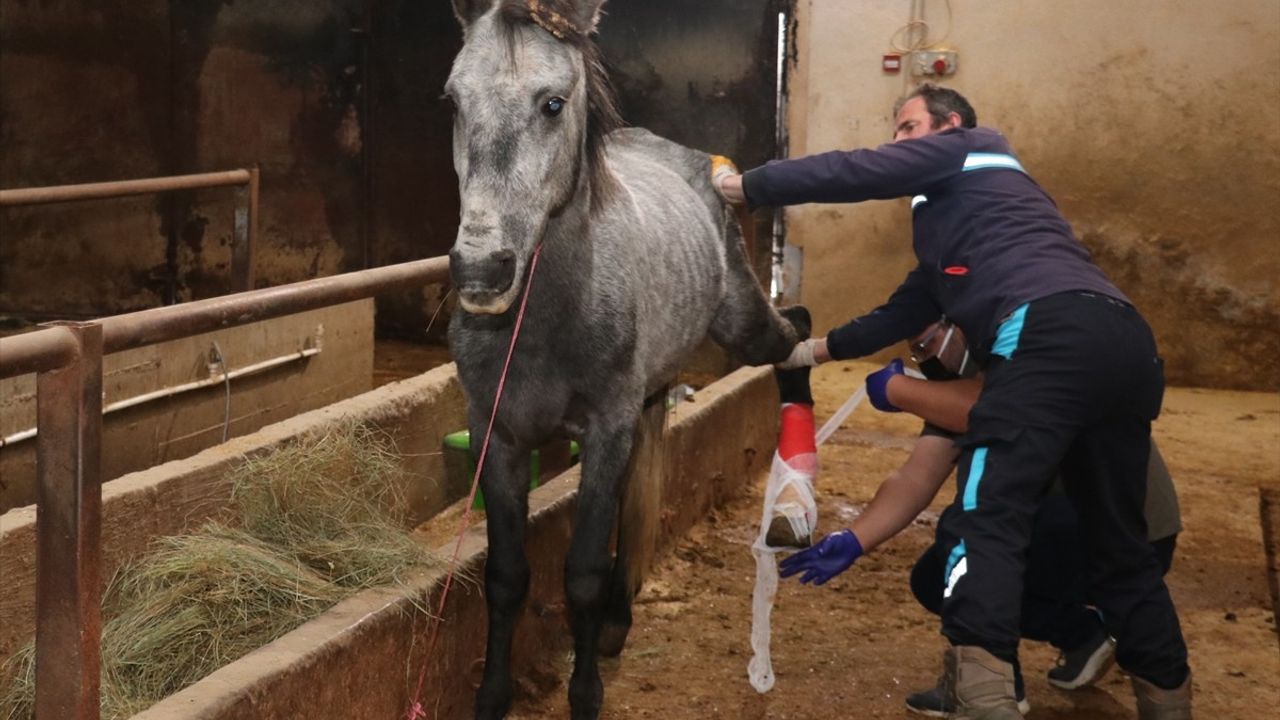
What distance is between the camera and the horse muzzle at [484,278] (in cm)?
274

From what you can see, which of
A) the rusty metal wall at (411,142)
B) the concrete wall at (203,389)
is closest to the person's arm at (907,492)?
the concrete wall at (203,389)

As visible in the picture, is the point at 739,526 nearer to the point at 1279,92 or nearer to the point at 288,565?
the point at 288,565

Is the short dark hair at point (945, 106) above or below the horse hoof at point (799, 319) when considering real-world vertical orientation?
above

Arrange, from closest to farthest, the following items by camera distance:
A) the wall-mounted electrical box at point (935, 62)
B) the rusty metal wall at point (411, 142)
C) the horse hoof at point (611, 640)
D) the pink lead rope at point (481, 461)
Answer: the pink lead rope at point (481, 461) < the horse hoof at point (611, 640) < the wall-mounted electrical box at point (935, 62) < the rusty metal wall at point (411, 142)

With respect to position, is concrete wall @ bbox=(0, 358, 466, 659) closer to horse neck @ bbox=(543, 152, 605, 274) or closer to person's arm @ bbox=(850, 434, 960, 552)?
horse neck @ bbox=(543, 152, 605, 274)

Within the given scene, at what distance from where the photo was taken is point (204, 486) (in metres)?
4.07

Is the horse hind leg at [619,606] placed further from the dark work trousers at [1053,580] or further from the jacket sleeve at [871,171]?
the jacket sleeve at [871,171]

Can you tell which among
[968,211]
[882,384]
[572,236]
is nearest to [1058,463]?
[968,211]

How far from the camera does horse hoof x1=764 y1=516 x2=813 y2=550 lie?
12.9 feet

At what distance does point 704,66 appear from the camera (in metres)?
8.66

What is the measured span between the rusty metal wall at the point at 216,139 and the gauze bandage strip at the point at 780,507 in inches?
215

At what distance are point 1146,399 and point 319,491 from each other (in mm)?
2127

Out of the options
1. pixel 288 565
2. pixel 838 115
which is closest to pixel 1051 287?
pixel 288 565

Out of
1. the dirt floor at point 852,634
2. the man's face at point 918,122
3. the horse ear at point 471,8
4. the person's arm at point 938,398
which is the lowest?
the dirt floor at point 852,634
